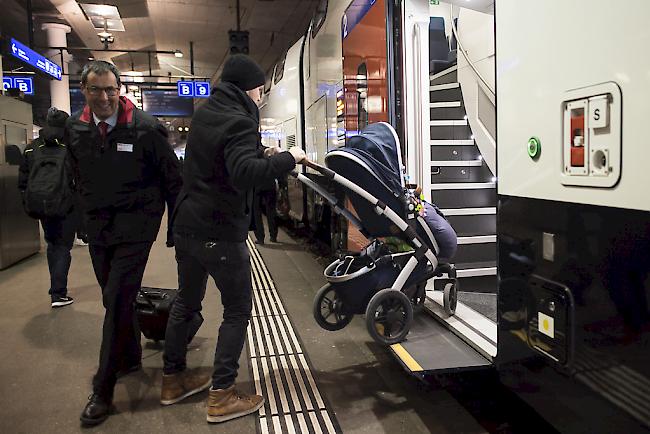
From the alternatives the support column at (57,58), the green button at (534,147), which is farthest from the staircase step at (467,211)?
the support column at (57,58)

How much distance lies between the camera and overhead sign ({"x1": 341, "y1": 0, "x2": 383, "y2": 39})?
3.64 meters

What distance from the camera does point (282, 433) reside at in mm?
2385

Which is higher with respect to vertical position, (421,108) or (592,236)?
(421,108)

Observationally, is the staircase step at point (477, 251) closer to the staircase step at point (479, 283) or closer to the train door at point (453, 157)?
the train door at point (453, 157)

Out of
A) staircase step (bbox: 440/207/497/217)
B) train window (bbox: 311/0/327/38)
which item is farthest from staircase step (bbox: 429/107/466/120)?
train window (bbox: 311/0/327/38)

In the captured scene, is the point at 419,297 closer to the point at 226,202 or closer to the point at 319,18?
the point at 226,202

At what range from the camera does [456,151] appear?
176 inches

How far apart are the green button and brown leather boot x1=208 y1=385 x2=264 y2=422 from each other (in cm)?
171

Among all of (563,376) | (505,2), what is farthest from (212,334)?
(505,2)

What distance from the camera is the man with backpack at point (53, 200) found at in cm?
422

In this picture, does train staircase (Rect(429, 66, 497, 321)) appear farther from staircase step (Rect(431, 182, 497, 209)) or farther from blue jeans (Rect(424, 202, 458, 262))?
blue jeans (Rect(424, 202, 458, 262))

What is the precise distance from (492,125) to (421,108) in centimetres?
151

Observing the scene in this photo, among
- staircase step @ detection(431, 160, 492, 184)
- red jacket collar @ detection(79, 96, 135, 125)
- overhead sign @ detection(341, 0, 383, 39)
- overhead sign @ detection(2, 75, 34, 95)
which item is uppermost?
overhead sign @ detection(2, 75, 34, 95)

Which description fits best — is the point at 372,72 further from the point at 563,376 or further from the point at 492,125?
the point at 563,376
